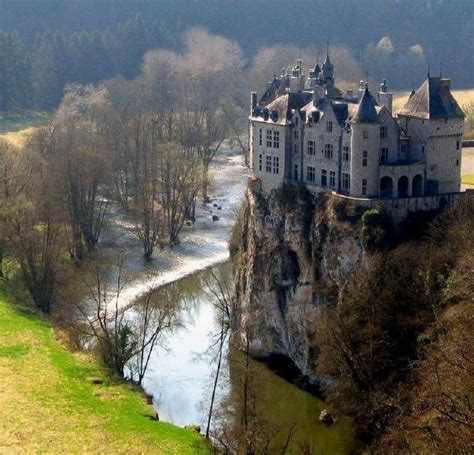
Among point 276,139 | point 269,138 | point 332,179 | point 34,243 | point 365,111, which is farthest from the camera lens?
point 34,243

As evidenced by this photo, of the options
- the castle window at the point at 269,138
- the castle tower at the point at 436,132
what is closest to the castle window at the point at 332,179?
the castle tower at the point at 436,132

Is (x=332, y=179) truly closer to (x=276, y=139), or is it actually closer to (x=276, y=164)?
(x=276, y=164)

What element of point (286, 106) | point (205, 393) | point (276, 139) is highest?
point (286, 106)

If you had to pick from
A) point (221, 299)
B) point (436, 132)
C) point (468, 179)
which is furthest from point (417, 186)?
point (221, 299)

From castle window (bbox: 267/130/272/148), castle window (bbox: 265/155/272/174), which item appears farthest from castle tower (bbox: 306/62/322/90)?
castle window (bbox: 265/155/272/174)

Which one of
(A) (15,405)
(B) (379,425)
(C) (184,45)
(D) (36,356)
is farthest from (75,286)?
(C) (184,45)

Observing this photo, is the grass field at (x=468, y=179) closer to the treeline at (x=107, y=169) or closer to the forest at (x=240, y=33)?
the treeline at (x=107, y=169)

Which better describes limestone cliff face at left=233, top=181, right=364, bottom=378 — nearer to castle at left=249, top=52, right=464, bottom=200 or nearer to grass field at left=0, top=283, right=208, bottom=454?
castle at left=249, top=52, right=464, bottom=200
